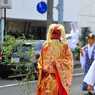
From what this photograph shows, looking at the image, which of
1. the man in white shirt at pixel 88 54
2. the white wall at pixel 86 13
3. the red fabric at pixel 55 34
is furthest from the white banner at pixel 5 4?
the red fabric at pixel 55 34

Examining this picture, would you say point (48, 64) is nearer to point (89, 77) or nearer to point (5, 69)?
point (89, 77)

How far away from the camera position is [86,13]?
22062mm

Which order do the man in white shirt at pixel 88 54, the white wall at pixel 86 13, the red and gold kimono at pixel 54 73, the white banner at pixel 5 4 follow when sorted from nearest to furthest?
the red and gold kimono at pixel 54 73
the man in white shirt at pixel 88 54
the white banner at pixel 5 4
the white wall at pixel 86 13

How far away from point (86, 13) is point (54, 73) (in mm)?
17514

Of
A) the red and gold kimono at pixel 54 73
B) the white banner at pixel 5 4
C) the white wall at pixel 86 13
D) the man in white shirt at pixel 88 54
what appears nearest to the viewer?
the red and gold kimono at pixel 54 73

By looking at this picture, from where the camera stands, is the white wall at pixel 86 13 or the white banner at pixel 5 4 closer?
the white banner at pixel 5 4

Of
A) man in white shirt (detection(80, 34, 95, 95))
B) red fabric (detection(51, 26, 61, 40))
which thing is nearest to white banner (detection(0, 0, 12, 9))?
man in white shirt (detection(80, 34, 95, 95))

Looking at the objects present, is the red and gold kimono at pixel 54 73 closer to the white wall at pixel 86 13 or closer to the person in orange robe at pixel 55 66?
the person in orange robe at pixel 55 66

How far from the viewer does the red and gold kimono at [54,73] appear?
4.91m

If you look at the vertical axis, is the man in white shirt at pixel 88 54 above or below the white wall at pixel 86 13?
below

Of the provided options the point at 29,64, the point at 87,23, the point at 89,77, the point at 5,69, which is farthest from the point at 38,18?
the point at 29,64

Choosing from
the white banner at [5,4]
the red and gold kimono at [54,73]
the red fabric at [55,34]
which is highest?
the white banner at [5,4]

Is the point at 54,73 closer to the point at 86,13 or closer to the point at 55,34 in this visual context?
Answer: the point at 55,34

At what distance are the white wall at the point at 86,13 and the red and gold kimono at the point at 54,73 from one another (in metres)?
16.9
